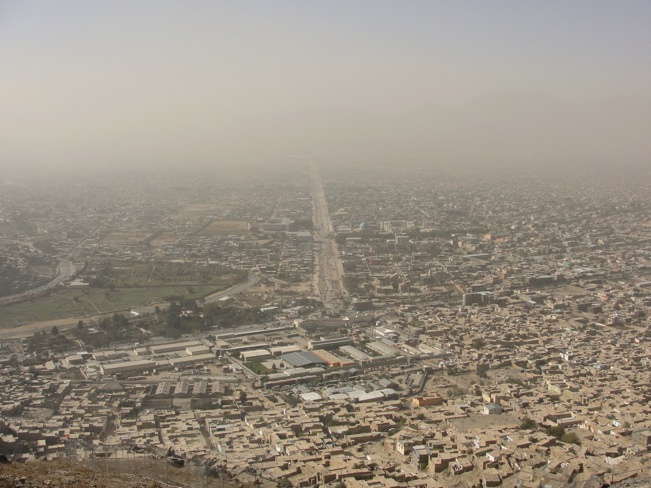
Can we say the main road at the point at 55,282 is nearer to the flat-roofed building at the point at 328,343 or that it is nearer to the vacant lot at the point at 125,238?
the vacant lot at the point at 125,238

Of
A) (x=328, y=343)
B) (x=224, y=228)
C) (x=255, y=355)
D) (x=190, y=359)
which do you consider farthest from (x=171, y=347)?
(x=224, y=228)

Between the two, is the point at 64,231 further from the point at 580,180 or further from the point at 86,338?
the point at 580,180

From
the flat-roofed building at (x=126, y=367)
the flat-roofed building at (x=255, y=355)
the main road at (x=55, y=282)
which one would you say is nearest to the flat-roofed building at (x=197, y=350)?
the flat-roofed building at (x=255, y=355)

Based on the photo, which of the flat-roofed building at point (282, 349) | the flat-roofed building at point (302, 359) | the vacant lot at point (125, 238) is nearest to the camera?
the flat-roofed building at point (302, 359)

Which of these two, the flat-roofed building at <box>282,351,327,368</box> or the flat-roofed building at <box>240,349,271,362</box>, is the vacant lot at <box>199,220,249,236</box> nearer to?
the flat-roofed building at <box>240,349,271,362</box>

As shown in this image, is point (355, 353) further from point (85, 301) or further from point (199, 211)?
point (199, 211)

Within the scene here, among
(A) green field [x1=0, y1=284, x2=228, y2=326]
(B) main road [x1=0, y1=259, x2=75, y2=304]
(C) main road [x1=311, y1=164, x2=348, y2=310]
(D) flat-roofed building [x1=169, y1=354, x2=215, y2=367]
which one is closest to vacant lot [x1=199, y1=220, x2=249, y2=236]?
(C) main road [x1=311, y1=164, x2=348, y2=310]
